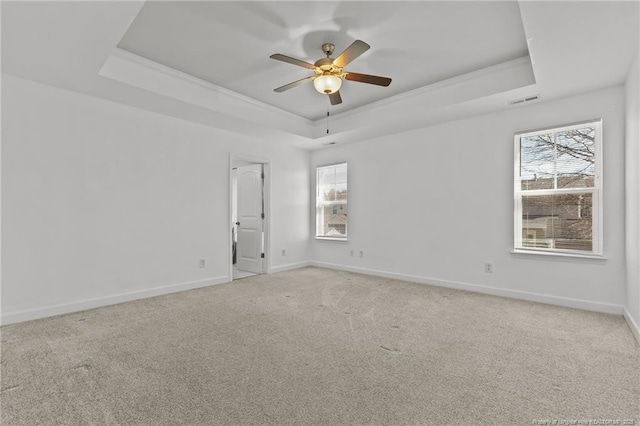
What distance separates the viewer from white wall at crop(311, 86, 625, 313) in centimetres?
329

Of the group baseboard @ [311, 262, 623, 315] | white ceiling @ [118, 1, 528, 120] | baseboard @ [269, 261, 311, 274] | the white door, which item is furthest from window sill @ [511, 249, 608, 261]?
the white door

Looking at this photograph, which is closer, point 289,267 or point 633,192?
point 633,192

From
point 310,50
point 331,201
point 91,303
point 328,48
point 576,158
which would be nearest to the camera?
point 328,48

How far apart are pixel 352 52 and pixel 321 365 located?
101 inches

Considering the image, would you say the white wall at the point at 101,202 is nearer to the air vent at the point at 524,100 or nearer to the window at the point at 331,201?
the window at the point at 331,201

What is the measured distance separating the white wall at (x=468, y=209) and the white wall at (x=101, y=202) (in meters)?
2.45

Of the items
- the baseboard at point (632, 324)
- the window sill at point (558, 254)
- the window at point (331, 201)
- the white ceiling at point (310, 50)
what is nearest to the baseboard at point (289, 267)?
the window at point (331, 201)

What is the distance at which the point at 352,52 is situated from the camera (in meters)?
2.62

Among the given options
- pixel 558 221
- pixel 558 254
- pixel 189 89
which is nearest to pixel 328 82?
pixel 189 89

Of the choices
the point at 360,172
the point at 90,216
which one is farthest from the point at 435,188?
the point at 90,216

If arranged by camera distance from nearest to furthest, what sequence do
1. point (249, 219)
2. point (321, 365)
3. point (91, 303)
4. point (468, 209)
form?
point (321, 365) < point (91, 303) < point (468, 209) < point (249, 219)

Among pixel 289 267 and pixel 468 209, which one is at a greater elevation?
pixel 468 209

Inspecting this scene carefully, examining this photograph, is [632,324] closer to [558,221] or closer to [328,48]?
[558,221]

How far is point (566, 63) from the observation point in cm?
278
